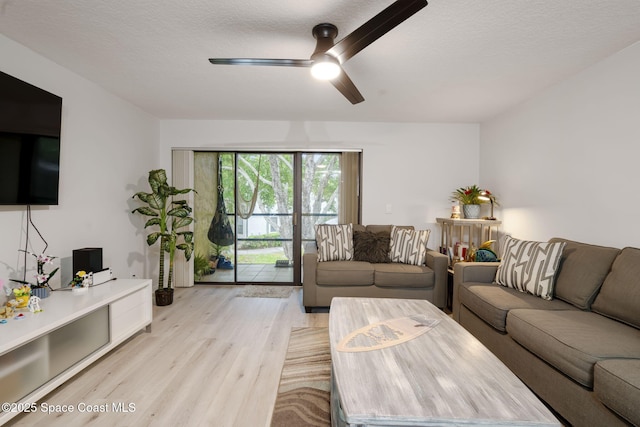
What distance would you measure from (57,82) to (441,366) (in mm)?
3599

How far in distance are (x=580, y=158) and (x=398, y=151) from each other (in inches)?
83.7

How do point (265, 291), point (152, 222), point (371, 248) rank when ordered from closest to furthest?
point (152, 222)
point (371, 248)
point (265, 291)

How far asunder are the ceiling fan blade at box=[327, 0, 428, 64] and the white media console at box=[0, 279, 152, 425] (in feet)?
7.73

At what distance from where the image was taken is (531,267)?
2.38m

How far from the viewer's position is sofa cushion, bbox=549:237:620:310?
205cm

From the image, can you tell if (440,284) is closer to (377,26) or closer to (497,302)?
(497,302)

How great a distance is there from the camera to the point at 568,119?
2.71 meters

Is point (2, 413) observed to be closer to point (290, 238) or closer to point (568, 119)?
point (290, 238)

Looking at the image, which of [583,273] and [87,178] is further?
[87,178]

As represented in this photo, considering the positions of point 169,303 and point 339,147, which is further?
point 339,147

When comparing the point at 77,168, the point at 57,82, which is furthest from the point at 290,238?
the point at 57,82

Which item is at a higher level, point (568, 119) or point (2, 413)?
point (568, 119)

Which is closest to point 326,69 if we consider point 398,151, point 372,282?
point 372,282

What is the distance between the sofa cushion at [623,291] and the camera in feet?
5.76
